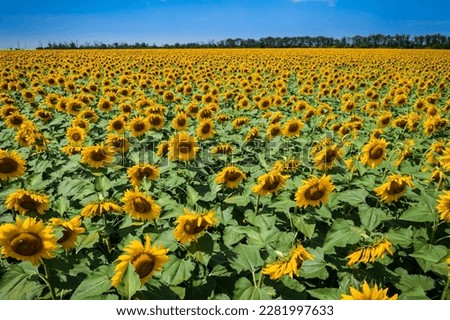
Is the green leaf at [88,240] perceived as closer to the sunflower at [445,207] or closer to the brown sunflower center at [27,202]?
the brown sunflower center at [27,202]

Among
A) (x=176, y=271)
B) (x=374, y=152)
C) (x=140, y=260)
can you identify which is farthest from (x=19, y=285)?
(x=374, y=152)

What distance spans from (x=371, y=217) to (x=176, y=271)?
73.3 inches

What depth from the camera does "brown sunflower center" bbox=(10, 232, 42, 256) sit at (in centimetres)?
205

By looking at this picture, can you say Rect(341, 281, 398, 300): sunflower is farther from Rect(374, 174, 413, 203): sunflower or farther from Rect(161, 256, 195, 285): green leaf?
Rect(374, 174, 413, 203): sunflower

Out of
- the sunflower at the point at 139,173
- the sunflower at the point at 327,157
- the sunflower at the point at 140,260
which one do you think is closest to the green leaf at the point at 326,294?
the sunflower at the point at 140,260

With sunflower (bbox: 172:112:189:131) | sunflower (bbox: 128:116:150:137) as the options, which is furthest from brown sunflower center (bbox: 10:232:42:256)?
sunflower (bbox: 172:112:189:131)

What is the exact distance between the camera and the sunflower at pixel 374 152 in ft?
12.7

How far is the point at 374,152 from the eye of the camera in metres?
3.90

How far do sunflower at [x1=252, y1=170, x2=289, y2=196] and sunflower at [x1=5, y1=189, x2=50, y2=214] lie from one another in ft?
6.26

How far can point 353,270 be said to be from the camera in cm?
264

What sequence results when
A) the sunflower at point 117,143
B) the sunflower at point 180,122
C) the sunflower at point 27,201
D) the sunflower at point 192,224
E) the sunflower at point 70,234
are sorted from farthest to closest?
the sunflower at point 180,122
the sunflower at point 117,143
the sunflower at point 27,201
the sunflower at point 70,234
the sunflower at point 192,224

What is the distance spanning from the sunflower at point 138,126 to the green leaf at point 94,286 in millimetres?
3980

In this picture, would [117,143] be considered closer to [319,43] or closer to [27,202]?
[27,202]
